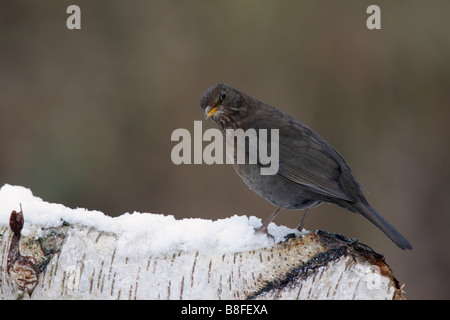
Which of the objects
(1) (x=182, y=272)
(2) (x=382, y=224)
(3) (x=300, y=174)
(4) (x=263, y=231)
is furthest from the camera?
(3) (x=300, y=174)

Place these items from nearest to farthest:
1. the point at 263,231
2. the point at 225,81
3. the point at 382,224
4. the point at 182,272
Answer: the point at 182,272 → the point at 263,231 → the point at 382,224 → the point at 225,81

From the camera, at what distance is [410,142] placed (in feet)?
21.2

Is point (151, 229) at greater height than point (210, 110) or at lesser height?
lesser

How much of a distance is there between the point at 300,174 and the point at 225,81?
11.1 ft

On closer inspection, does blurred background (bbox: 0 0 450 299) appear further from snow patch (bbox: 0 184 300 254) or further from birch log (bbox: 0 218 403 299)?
birch log (bbox: 0 218 403 299)

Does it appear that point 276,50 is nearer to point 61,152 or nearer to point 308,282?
point 61,152

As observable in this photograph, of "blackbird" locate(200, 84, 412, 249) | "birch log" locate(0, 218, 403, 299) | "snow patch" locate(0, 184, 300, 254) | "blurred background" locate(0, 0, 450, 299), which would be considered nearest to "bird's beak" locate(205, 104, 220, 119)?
"blackbird" locate(200, 84, 412, 249)

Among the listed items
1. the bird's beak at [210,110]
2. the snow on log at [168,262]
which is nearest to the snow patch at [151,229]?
the snow on log at [168,262]

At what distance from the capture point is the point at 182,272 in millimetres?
2531

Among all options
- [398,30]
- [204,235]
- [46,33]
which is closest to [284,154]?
[204,235]

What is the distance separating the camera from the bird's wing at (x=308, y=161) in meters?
3.31

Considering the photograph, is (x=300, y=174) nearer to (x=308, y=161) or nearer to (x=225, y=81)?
(x=308, y=161)

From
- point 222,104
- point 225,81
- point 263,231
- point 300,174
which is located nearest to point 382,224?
point 300,174

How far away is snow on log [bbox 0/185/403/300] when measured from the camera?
2480mm
